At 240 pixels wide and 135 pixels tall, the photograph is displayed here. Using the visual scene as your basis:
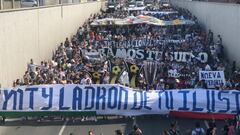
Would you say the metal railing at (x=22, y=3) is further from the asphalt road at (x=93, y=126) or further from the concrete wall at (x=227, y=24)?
the concrete wall at (x=227, y=24)

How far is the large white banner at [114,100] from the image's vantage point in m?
19.9

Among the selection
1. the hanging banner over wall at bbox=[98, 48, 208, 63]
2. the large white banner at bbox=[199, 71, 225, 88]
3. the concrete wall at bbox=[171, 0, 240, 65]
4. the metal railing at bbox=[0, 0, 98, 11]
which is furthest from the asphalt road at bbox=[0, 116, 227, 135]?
the concrete wall at bbox=[171, 0, 240, 65]

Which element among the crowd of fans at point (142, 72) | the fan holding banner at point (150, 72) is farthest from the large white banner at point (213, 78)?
the fan holding banner at point (150, 72)

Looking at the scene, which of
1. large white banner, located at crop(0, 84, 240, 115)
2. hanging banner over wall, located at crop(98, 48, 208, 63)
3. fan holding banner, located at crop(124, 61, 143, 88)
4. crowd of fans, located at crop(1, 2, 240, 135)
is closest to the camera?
large white banner, located at crop(0, 84, 240, 115)

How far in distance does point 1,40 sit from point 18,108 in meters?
4.86

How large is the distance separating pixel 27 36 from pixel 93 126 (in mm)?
10852

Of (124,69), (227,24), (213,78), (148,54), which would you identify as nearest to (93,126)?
(124,69)

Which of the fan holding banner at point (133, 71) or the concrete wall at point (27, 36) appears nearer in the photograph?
the fan holding banner at point (133, 71)

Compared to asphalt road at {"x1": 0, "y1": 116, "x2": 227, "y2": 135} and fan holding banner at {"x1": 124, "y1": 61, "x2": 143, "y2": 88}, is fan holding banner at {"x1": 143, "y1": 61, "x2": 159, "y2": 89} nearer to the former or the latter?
fan holding banner at {"x1": 124, "y1": 61, "x2": 143, "y2": 88}

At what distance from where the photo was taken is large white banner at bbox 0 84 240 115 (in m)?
19.9

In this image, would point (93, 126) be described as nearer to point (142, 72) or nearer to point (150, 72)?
point (142, 72)

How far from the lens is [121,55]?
31062 millimetres

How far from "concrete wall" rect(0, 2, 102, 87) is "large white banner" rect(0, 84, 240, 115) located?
11.7 feet

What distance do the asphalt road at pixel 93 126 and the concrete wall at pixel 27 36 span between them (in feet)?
14.2
